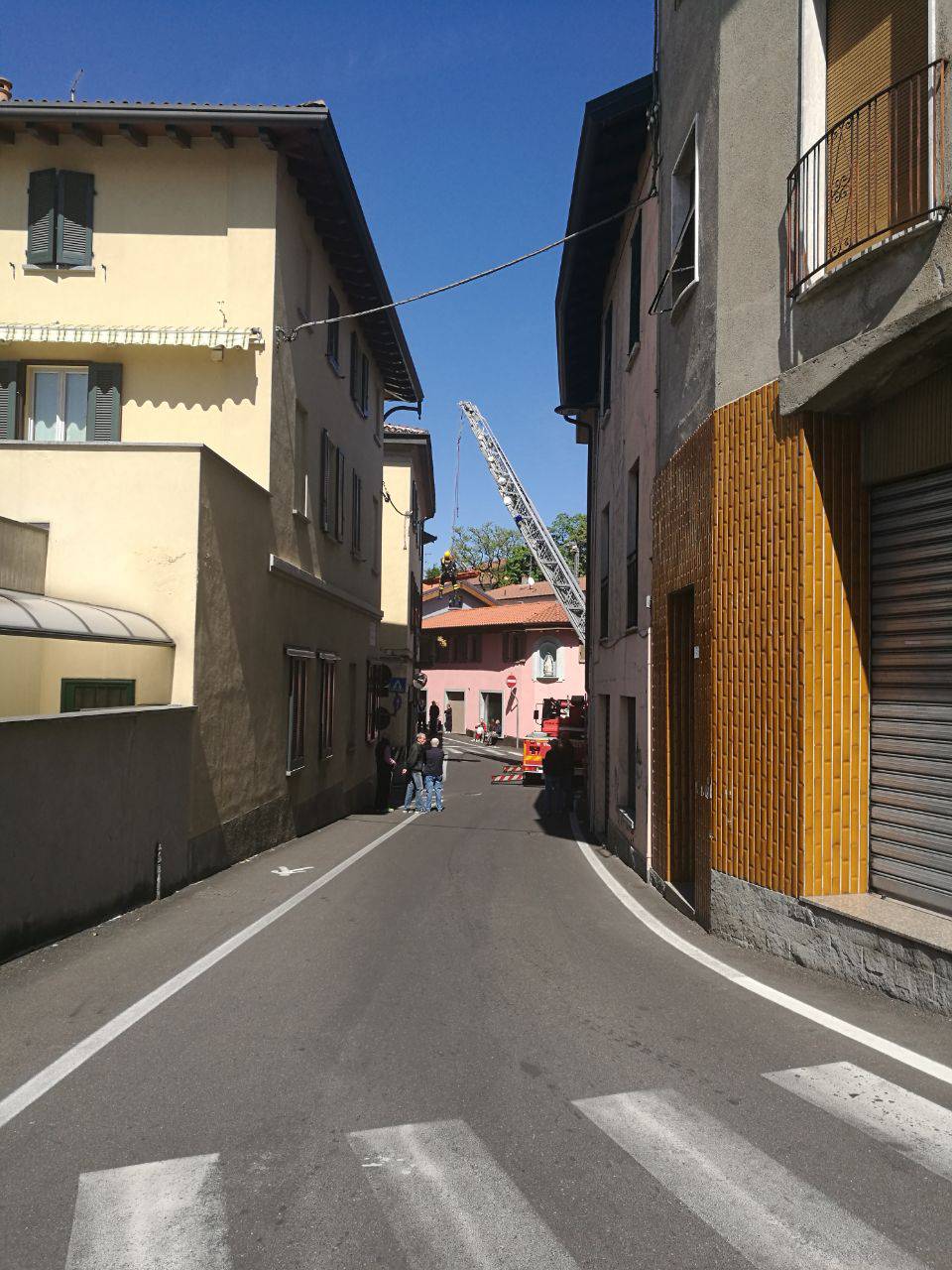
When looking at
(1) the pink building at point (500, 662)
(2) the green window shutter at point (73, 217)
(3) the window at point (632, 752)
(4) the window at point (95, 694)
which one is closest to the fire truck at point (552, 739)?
(1) the pink building at point (500, 662)

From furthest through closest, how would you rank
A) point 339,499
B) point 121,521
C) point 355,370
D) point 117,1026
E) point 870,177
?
1. point 355,370
2. point 339,499
3. point 121,521
4. point 870,177
5. point 117,1026

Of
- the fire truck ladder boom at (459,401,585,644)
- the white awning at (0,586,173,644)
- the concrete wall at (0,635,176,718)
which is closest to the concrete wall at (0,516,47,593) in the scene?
the white awning at (0,586,173,644)

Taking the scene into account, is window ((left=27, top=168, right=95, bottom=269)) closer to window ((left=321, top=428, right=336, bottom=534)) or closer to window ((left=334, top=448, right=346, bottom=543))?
window ((left=321, top=428, right=336, bottom=534))

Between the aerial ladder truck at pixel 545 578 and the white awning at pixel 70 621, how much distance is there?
58.8 feet

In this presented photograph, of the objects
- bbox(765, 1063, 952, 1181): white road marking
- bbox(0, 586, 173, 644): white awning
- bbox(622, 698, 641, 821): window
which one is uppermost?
bbox(0, 586, 173, 644): white awning

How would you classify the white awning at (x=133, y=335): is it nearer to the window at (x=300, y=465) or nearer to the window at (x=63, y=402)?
the window at (x=63, y=402)

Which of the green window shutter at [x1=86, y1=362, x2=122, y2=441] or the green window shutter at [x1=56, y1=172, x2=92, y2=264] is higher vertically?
the green window shutter at [x1=56, y1=172, x2=92, y2=264]

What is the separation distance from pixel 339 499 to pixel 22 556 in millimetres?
9497

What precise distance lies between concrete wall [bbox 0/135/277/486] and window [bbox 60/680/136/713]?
4945 mm

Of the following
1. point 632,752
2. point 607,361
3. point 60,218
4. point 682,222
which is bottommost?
point 632,752

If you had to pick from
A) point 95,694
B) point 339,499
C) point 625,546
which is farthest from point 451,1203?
point 339,499

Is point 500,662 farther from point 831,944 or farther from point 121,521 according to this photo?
point 831,944

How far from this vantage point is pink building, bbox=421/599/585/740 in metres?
51.0

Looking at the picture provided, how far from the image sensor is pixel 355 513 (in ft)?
73.2
